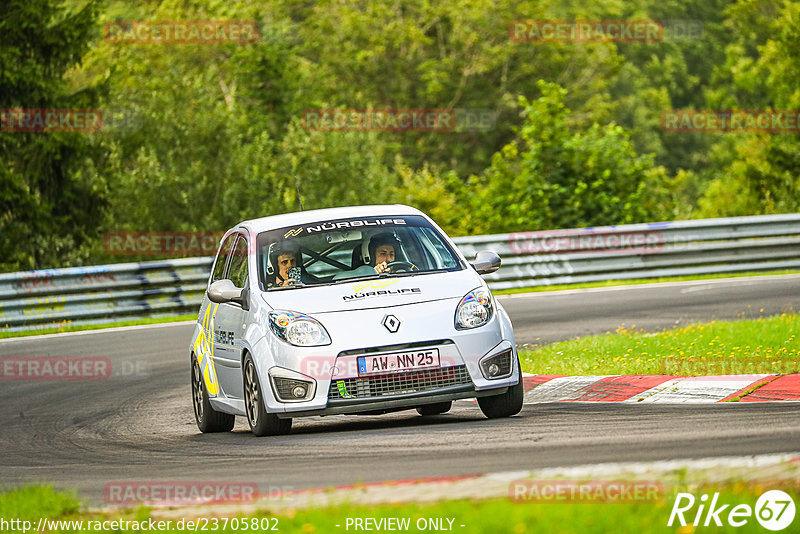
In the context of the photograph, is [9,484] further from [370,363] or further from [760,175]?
[760,175]

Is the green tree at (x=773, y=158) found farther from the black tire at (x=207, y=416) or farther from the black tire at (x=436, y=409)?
the black tire at (x=207, y=416)

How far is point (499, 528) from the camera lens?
5.14 m

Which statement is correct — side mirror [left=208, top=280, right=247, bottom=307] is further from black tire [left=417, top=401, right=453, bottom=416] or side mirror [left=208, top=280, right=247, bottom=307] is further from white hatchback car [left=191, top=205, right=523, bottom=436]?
black tire [left=417, top=401, right=453, bottom=416]

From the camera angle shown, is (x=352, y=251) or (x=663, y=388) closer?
(x=663, y=388)

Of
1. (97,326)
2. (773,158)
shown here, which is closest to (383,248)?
(97,326)

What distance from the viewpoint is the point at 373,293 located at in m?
9.30

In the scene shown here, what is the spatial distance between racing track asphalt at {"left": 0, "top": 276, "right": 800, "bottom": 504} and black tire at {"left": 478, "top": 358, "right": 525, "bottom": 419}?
0.43 ft

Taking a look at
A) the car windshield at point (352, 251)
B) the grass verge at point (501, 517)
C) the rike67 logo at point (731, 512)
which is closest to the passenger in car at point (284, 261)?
the car windshield at point (352, 251)

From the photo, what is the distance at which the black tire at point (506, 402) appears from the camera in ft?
31.0

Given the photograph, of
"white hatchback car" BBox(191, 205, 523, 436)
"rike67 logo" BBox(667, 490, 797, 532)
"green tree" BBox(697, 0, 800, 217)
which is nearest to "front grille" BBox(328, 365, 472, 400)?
"white hatchback car" BBox(191, 205, 523, 436)

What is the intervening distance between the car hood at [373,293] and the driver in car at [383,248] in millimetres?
487

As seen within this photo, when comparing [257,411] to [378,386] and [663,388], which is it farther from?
[663,388]

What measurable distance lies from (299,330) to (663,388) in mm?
2990

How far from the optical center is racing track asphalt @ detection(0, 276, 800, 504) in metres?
7.16
